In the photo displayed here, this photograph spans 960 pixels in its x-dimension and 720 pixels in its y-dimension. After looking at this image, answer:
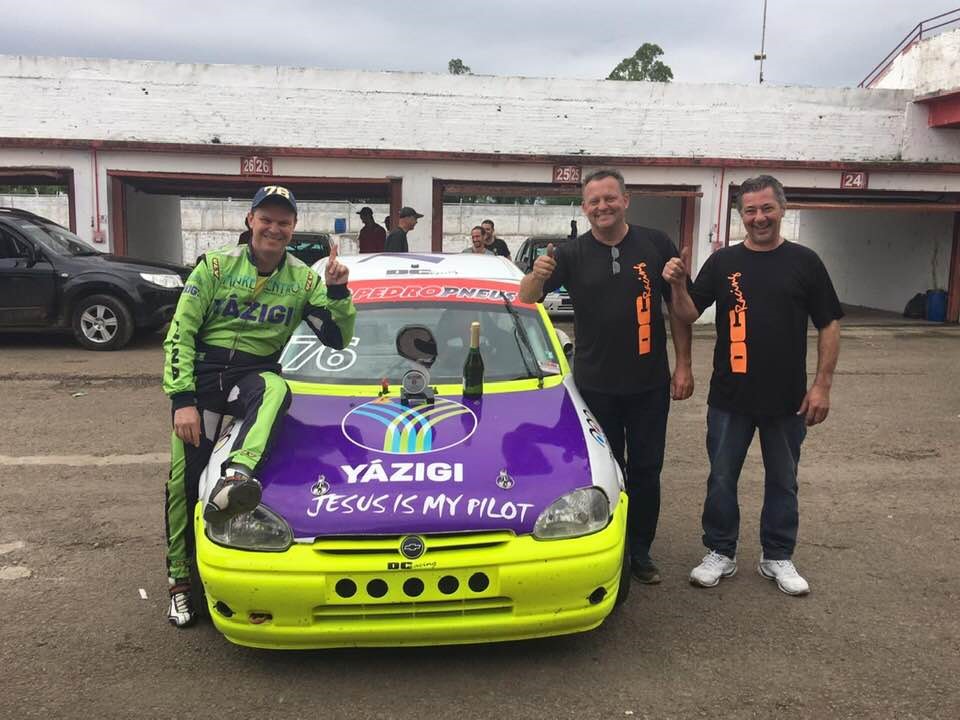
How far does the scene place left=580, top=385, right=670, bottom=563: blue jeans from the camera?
3773mm

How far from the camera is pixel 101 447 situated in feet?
19.7

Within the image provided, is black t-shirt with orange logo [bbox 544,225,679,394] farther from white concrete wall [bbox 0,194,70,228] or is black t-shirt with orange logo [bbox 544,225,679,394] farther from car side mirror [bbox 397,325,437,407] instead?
white concrete wall [bbox 0,194,70,228]

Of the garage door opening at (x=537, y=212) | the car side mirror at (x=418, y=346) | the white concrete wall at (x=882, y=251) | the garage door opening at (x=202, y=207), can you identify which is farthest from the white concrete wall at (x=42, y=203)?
the car side mirror at (x=418, y=346)

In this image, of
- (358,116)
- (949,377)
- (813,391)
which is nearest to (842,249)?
(949,377)

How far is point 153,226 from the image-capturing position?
19.0m

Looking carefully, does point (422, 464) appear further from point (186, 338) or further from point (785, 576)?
point (785, 576)

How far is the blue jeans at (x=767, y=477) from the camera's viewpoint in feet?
12.2

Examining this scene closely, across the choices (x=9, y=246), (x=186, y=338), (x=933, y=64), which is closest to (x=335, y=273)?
(x=186, y=338)

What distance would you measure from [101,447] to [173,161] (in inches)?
320

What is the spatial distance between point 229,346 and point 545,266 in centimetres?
142

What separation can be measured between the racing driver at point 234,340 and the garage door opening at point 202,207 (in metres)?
0.45

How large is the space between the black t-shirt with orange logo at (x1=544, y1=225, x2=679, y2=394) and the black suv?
7.97m

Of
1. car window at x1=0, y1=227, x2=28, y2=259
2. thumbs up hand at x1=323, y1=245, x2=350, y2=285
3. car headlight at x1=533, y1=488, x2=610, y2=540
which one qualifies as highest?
car window at x1=0, y1=227, x2=28, y2=259

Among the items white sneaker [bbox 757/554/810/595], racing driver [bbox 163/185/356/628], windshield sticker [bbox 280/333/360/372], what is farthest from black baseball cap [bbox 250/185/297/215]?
white sneaker [bbox 757/554/810/595]
